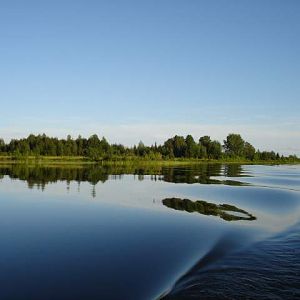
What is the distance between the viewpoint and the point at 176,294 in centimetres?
1074

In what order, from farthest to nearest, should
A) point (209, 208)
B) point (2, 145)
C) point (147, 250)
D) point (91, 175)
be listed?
point (2, 145), point (91, 175), point (209, 208), point (147, 250)

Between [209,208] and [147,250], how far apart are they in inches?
505

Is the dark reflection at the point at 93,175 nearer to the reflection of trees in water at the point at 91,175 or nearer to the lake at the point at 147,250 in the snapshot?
the reflection of trees in water at the point at 91,175

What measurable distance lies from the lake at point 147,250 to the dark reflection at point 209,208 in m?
0.07

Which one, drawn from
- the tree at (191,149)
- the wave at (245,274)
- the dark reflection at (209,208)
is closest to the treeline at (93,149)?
the tree at (191,149)

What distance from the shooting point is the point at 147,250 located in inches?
609

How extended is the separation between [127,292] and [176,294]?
133cm

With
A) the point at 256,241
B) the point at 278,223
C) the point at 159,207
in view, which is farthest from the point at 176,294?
the point at 159,207

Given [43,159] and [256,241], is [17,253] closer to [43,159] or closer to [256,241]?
[256,241]

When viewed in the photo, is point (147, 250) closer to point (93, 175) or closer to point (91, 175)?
point (91, 175)

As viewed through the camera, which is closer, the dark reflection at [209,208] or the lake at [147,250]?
the lake at [147,250]

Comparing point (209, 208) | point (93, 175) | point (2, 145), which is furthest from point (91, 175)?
point (2, 145)

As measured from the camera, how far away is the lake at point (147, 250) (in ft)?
36.4

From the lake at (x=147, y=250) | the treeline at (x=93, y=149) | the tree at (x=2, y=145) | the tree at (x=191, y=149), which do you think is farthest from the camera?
the tree at (x=191, y=149)
